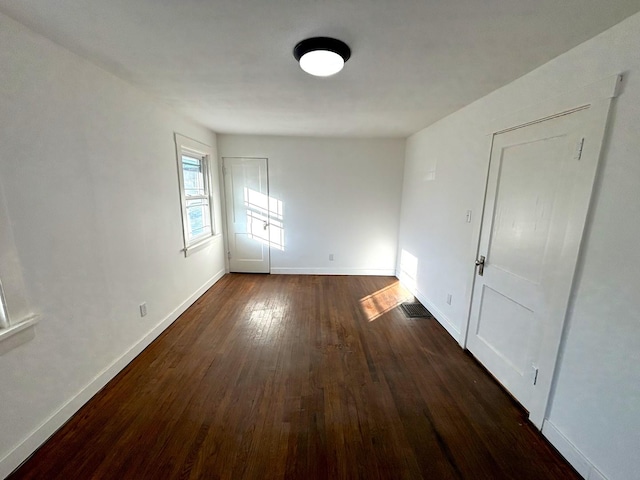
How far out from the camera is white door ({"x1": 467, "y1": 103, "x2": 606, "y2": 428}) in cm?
144

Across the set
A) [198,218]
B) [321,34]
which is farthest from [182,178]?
[321,34]

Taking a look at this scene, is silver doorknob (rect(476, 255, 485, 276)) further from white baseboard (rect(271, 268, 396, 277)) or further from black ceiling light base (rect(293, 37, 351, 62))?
white baseboard (rect(271, 268, 396, 277))

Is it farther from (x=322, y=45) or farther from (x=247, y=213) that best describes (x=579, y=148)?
(x=247, y=213)

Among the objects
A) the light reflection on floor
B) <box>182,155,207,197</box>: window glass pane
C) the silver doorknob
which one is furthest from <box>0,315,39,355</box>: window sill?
the silver doorknob

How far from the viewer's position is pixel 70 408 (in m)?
1.67

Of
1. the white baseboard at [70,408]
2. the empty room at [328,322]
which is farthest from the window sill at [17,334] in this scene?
the white baseboard at [70,408]

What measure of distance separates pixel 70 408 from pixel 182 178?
2.31 m

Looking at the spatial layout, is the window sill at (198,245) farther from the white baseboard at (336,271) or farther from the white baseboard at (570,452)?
the white baseboard at (570,452)

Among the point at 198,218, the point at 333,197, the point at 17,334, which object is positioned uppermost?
the point at 333,197

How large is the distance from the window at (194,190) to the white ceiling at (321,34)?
2.97 feet

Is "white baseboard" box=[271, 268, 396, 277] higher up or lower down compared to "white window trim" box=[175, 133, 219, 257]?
lower down

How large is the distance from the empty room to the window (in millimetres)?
217

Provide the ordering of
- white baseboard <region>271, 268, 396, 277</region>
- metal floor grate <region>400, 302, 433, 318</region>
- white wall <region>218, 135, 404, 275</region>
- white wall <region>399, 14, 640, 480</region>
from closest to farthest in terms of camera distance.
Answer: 1. white wall <region>399, 14, 640, 480</region>
2. metal floor grate <region>400, 302, 433, 318</region>
3. white wall <region>218, 135, 404, 275</region>
4. white baseboard <region>271, 268, 396, 277</region>

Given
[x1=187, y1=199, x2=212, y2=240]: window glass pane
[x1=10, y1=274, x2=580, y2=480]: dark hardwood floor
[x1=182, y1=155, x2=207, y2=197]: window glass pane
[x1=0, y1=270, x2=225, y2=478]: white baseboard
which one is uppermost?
[x1=182, y1=155, x2=207, y2=197]: window glass pane
